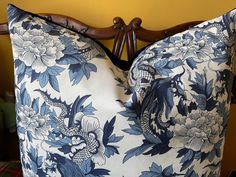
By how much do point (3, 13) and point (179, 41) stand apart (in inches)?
23.9

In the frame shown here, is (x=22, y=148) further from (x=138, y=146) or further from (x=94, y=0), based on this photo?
(x=94, y=0)

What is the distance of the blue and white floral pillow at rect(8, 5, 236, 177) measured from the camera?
64 cm

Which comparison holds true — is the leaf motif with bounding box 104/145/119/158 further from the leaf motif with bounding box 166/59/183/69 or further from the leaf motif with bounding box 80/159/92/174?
the leaf motif with bounding box 166/59/183/69

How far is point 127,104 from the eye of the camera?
634mm

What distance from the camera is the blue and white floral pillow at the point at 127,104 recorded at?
0.64 m

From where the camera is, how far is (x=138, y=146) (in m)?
0.65

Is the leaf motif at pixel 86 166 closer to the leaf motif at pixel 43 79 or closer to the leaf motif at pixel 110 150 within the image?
the leaf motif at pixel 110 150

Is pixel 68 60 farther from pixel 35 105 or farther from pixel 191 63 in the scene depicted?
pixel 191 63

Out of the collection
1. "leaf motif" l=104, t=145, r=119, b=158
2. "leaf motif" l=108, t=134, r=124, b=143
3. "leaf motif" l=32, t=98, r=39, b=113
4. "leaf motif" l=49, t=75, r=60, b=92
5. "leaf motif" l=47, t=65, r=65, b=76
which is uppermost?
"leaf motif" l=47, t=65, r=65, b=76

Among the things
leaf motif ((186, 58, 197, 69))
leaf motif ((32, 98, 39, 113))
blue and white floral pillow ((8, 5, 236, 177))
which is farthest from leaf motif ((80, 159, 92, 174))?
leaf motif ((186, 58, 197, 69))

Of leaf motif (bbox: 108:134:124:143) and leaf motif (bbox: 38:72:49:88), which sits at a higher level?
leaf motif (bbox: 38:72:49:88)

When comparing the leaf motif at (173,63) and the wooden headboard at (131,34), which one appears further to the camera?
the wooden headboard at (131,34)

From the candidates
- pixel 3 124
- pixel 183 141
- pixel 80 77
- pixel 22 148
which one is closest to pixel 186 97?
pixel 183 141

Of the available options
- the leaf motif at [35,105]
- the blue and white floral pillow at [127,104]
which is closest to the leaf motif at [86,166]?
the blue and white floral pillow at [127,104]
